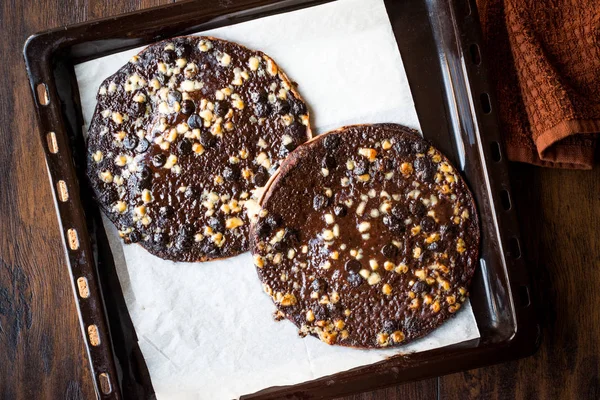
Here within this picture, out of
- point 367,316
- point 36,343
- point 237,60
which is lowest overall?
point 367,316

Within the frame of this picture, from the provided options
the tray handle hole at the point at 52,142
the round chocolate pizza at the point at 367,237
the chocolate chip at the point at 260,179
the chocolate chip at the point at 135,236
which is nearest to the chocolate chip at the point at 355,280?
the round chocolate pizza at the point at 367,237

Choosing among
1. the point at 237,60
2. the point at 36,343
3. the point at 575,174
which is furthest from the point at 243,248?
the point at 575,174

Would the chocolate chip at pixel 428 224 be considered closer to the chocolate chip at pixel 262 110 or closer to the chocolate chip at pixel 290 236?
the chocolate chip at pixel 290 236

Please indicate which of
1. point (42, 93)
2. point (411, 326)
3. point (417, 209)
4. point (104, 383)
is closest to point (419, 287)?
point (411, 326)

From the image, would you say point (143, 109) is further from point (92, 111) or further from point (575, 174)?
point (575, 174)

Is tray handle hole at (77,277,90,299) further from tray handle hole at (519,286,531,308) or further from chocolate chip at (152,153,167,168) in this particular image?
tray handle hole at (519,286,531,308)

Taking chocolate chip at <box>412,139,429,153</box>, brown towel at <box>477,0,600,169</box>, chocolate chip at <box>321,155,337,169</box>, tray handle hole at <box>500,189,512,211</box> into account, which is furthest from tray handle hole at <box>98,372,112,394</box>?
brown towel at <box>477,0,600,169</box>
